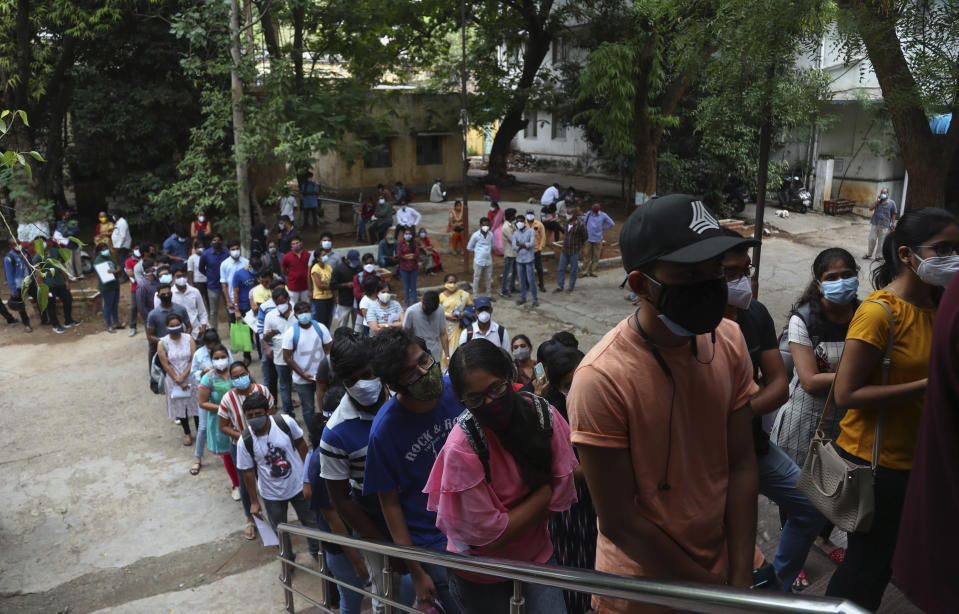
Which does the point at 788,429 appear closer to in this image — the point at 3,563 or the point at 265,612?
the point at 265,612

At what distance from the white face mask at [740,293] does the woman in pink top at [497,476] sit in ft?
3.75

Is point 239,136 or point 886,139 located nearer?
point 239,136

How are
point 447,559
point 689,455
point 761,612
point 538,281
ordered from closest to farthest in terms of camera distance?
point 761,612
point 689,455
point 447,559
point 538,281

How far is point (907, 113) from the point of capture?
25.6ft

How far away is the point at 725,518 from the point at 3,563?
295 inches

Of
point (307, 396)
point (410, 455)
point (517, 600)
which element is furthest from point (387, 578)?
point (307, 396)

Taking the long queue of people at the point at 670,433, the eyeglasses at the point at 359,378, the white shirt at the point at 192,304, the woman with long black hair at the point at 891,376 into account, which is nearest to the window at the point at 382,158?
the white shirt at the point at 192,304

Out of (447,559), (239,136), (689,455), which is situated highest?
(239,136)

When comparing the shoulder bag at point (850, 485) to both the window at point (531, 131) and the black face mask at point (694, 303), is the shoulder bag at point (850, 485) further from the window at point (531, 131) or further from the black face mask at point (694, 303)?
the window at point (531, 131)

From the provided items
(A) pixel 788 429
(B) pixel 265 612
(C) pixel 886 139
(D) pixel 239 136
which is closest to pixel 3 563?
(B) pixel 265 612

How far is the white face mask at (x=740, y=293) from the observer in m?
3.45

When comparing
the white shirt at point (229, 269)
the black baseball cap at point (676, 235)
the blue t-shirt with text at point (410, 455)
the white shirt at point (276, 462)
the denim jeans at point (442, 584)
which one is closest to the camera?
the black baseball cap at point (676, 235)

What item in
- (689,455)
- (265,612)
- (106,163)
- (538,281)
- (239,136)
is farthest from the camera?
(106,163)

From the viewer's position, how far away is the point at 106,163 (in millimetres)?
18656
